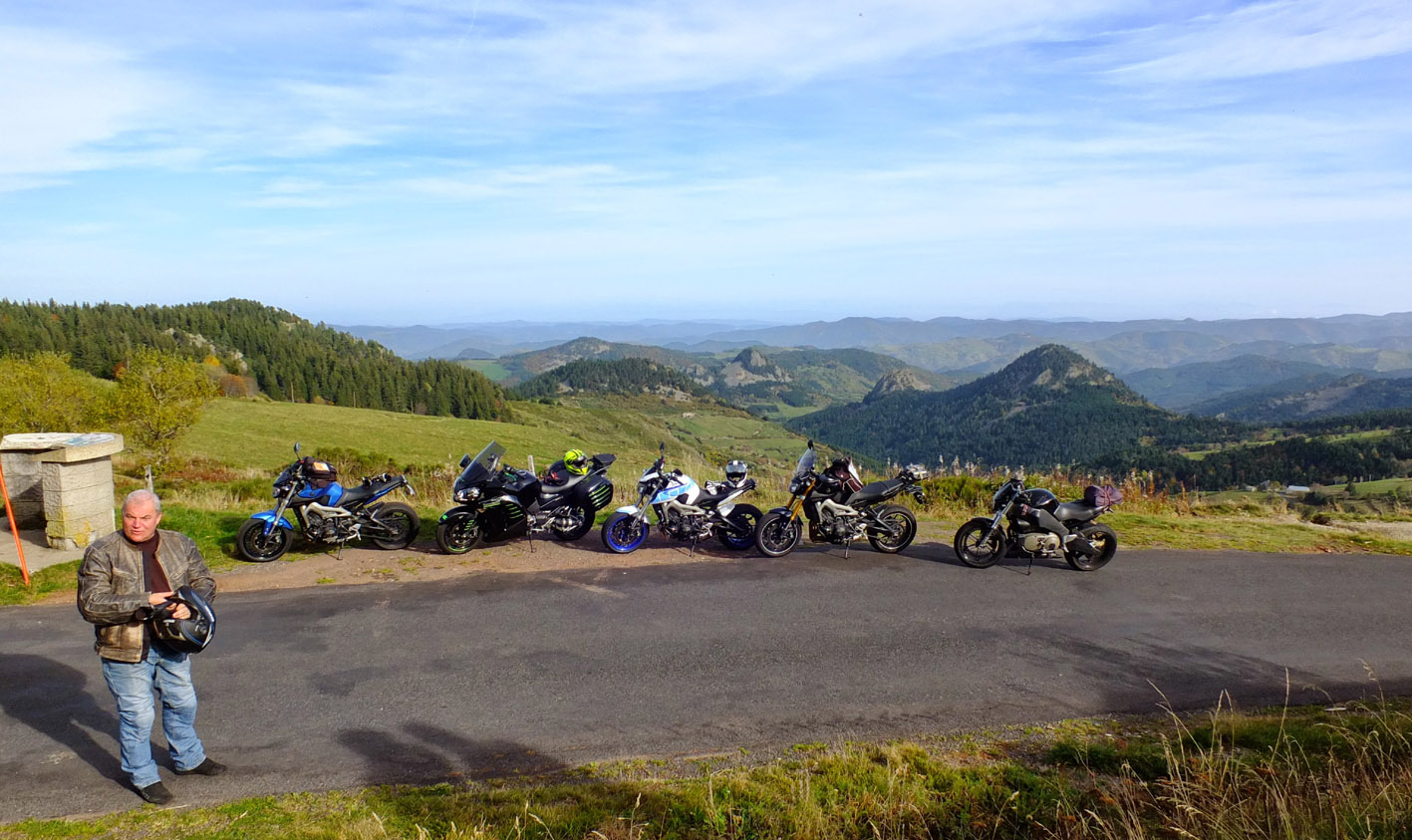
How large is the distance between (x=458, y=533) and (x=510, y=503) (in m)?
0.84

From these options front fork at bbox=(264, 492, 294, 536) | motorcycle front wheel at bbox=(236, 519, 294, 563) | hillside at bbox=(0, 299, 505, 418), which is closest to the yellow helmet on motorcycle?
front fork at bbox=(264, 492, 294, 536)

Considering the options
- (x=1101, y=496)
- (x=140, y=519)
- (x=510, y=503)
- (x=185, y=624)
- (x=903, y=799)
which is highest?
(x=140, y=519)

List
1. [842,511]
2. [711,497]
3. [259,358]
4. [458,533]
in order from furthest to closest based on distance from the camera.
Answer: [259,358], [711,497], [842,511], [458,533]

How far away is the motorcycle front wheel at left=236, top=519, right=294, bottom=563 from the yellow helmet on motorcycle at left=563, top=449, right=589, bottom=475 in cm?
382

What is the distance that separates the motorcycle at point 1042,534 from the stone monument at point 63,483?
452 inches

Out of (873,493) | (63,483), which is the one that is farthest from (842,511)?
(63,483)

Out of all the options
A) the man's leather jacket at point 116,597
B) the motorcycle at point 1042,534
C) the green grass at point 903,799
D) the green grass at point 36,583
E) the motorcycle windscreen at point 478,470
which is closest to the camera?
the green grass at point 903,799

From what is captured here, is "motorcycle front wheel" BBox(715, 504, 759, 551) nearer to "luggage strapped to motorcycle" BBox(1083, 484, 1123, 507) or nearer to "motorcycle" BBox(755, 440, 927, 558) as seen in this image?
"motorcycle" BBox(755, 440, 927, 558)

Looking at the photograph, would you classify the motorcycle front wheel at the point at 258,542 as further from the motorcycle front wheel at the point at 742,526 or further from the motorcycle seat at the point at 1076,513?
the motorcycle seat at the point at 1076,513

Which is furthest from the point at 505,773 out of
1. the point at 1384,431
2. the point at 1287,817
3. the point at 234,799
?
the point at 1384,431

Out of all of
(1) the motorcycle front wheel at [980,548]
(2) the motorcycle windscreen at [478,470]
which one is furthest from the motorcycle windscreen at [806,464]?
(2) the motorcycle windscreen at [478,470]

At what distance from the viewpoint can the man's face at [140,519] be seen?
486 centimetres

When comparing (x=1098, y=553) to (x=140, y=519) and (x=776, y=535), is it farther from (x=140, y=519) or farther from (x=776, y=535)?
(x=140, y=519)

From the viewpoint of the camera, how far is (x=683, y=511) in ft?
34.9
